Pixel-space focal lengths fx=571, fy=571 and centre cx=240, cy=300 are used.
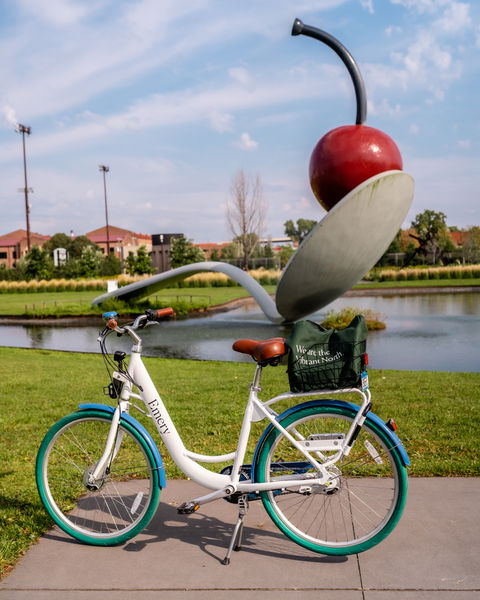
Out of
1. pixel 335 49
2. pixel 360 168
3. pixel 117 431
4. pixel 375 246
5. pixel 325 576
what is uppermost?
pixel 335 49

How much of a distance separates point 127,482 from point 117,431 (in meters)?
0.97

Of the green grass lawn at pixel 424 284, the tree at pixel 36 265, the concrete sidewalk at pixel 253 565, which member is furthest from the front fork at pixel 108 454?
the tree at pixel 36 265

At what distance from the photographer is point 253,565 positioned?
3.01 meters

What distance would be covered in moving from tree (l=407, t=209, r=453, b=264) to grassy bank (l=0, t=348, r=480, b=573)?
154 feet

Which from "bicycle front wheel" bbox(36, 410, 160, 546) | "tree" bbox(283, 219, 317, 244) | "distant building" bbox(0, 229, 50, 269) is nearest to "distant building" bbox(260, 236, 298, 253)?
"tree" bbox(283, 219, 317, 244)

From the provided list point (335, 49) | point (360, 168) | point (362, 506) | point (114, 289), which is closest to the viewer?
point (362, 506)

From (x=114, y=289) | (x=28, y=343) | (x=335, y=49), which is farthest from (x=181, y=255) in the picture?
(x=335, y=49)

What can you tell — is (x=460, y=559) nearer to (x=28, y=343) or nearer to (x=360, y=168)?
(x=360, y=168)

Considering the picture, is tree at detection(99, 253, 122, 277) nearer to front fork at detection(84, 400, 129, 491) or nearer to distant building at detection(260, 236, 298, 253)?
distant building at detection(260, 236, 298, 253)

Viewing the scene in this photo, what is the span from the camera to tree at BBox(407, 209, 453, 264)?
56531mm

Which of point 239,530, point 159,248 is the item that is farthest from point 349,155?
point 159,248

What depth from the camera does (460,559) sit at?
2.94 metres

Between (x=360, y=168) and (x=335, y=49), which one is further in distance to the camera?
(x=335, y=49)

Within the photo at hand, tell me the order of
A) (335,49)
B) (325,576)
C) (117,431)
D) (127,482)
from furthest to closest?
(335,49)
(127,482)
(117,431)
(325,576)
